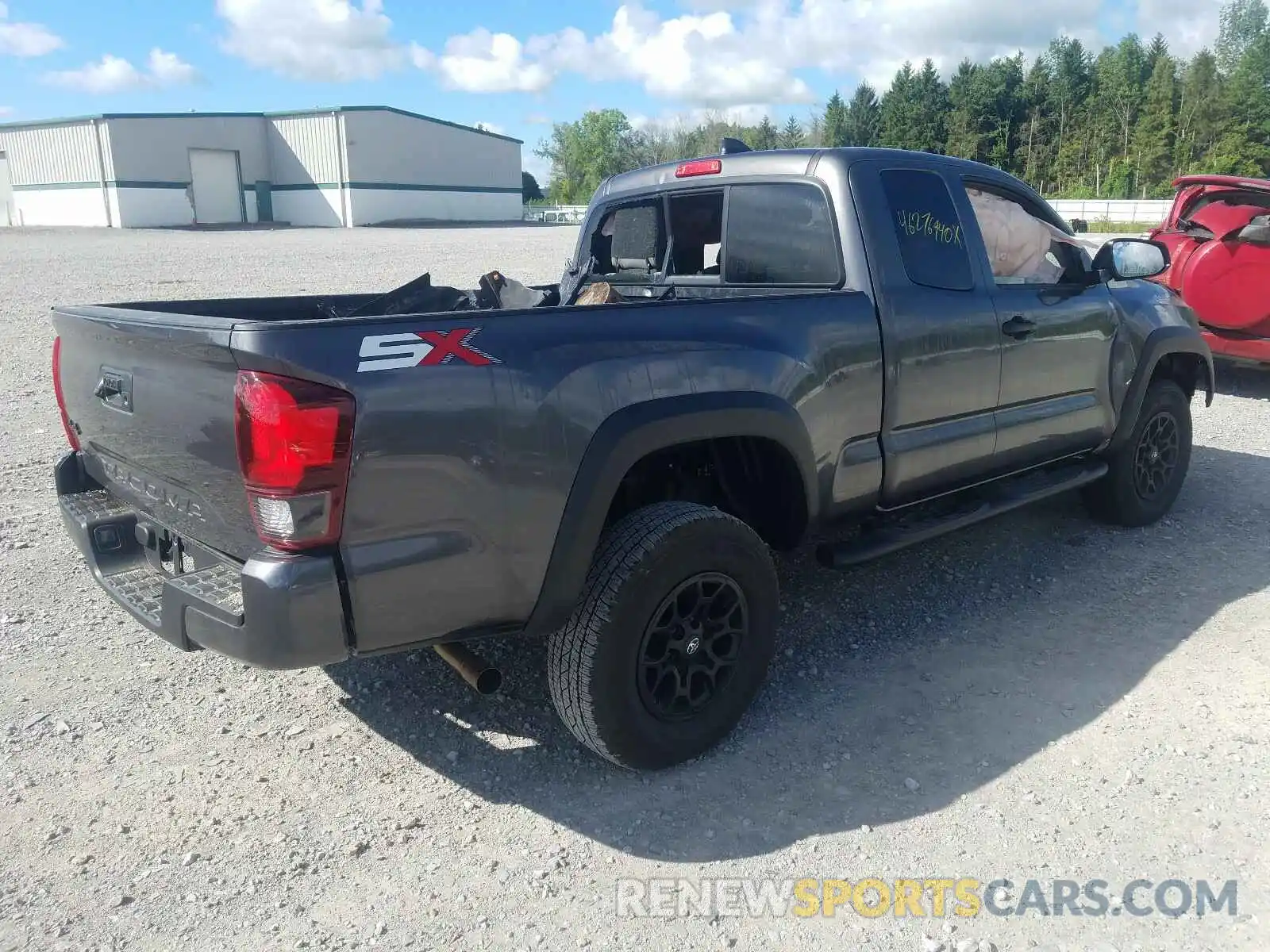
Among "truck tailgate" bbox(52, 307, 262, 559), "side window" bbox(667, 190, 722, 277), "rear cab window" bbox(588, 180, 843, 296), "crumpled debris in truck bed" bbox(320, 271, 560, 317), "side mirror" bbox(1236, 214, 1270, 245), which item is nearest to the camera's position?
"truck tailgate" bbox(52, 307, 262, 559)

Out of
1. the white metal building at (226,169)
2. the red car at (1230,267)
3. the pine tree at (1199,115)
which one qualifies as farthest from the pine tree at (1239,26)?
the red car at (1230,267)

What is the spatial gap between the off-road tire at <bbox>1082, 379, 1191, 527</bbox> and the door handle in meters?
1.28

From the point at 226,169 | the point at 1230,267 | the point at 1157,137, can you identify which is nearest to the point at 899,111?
the point at 1157,137

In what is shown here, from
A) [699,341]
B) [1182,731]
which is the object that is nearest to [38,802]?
[699,341]

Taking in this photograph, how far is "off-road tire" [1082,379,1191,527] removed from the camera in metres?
5.21

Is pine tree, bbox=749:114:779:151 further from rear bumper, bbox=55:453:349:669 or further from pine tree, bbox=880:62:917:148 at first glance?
rear bumper, bbox=55:453:349:669

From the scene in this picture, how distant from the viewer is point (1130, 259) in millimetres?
4664

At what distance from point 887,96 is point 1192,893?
79.1 meters

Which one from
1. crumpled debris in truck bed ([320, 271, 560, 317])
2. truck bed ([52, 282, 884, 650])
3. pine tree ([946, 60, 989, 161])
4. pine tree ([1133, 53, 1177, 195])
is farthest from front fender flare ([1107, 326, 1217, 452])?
pine tree ([946, 60, 989, 161])

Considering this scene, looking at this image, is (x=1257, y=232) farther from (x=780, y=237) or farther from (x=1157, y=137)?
(x=1157, y=137)

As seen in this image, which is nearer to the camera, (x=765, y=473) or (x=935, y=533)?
(x=765, y=473)

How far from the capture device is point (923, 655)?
401 cm

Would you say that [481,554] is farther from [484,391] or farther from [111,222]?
[111,222]

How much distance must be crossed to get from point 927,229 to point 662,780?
7.80ft
